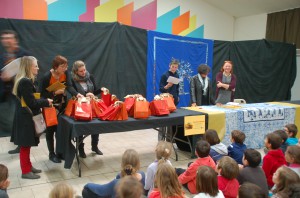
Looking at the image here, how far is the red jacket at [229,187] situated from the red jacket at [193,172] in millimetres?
320

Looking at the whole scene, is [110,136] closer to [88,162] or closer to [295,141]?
[88,162]

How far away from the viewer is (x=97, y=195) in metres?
1.84

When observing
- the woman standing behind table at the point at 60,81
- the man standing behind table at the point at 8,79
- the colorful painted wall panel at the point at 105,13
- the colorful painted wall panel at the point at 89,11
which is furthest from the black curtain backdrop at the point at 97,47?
the woman standing behind table at the point at 60,81

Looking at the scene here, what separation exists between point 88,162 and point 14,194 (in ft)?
3.31

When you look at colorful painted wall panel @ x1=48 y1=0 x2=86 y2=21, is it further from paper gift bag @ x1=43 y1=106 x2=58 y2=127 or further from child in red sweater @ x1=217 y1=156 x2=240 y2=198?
child in red sweater @ x1=217 y1=156 x2=240 y2=198

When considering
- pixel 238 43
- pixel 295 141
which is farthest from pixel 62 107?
pixel 238 43

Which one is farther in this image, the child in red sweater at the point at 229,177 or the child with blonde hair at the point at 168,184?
the child in red sweater at the point at 229,177

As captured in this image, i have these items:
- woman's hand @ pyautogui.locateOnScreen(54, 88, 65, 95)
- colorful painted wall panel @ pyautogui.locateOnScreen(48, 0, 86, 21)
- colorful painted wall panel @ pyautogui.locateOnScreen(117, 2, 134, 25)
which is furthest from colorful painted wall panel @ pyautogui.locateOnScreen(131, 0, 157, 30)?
woman's hand @ pyautogui.locateOnScreen(54, 88, 65, 95)

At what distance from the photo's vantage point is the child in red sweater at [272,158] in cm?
253

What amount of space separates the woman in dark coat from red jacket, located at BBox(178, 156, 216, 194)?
173 cm

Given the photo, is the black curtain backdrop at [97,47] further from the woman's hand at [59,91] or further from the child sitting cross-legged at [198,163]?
the child sitting cross-legged at [198,163]

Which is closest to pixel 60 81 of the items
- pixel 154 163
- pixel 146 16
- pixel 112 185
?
pixel 154 163

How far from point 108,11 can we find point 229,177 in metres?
5.11

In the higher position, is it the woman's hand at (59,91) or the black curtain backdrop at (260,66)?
the black curtain backdrop at (260,66)
